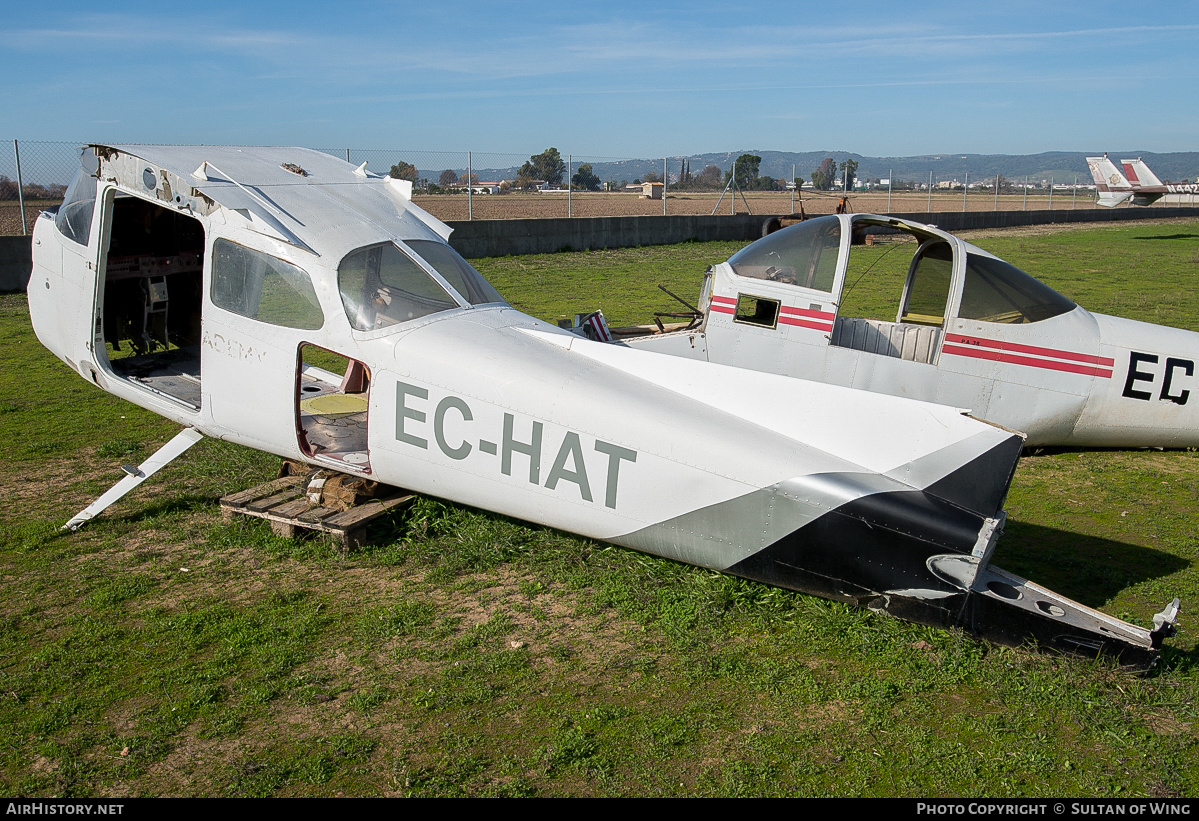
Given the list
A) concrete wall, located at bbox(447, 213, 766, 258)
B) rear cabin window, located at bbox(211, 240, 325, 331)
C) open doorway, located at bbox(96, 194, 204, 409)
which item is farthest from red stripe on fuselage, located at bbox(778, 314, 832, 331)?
concrete wall, located at bbox(447, 213, 766, 258)

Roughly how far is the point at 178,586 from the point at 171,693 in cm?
143

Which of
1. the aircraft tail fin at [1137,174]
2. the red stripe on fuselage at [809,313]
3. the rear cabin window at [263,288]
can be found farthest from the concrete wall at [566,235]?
the aircraft tail fin at [1137,174]

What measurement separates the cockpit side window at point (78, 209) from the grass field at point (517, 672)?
2279mm

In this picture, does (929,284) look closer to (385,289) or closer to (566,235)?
(385,289)

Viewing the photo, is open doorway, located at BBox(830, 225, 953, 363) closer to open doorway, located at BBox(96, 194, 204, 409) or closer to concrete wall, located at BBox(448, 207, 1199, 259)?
open doorway, located at BBox(96, 194, 204, 409)

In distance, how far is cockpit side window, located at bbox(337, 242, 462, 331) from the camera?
19.6 ft

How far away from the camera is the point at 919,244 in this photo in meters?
8.60

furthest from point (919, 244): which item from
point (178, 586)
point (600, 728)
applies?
point (178, 586)

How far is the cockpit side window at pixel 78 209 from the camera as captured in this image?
7.28 metres

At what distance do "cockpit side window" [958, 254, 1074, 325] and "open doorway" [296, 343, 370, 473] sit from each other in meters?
5.87

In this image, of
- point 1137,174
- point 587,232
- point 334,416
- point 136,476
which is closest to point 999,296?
point 334,416

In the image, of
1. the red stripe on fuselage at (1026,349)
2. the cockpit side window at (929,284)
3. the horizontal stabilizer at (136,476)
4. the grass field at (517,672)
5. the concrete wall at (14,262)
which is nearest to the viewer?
the grass field at (517,672)

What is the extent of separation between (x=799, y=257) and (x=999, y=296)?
202cm

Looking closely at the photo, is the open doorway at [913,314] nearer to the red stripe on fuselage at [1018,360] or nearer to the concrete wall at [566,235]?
the red stripe on fuselage at [1018,360]
